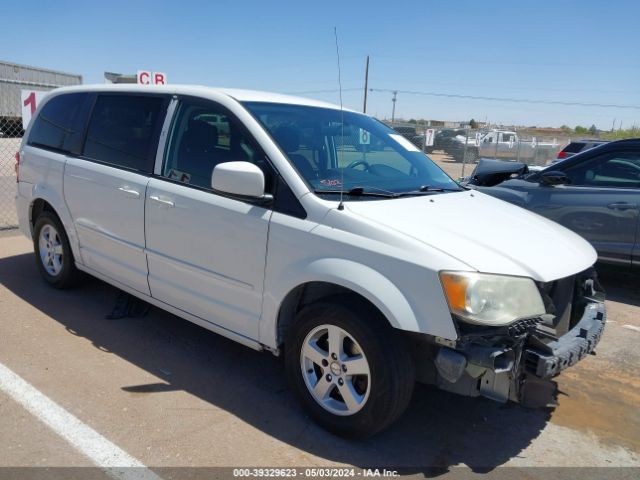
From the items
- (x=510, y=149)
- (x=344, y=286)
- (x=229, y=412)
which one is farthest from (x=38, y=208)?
(x=510, y=149)

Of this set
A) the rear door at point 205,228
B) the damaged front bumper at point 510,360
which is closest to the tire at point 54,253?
the rear door at point 205,228

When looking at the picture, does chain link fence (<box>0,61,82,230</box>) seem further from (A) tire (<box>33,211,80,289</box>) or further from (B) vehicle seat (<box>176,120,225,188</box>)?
(B) vehicle seat (<box>176,120,225,188</box>)

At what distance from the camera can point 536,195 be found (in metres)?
6.30

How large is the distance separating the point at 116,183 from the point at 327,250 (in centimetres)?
204

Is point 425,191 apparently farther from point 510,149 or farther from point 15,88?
point 15,88

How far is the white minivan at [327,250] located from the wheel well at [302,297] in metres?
0.01

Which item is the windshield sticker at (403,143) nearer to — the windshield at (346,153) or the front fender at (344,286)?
the windshield at (346,153)

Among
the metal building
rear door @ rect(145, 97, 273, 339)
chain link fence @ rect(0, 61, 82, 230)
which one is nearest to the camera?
rear door @ rect(145, 97, 273, 339)

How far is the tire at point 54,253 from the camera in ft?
16.1

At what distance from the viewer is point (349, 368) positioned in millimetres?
2957

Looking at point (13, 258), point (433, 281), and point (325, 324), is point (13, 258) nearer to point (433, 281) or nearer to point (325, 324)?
point (325, 324)

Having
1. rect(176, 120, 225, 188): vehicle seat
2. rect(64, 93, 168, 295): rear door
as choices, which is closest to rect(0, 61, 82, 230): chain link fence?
rect(64, 93, 168, 295): rear door

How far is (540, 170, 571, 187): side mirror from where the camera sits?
19.9ft

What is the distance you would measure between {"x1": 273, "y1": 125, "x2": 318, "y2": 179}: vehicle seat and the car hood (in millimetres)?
400
